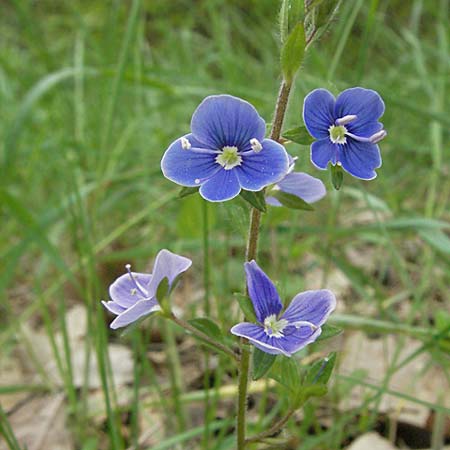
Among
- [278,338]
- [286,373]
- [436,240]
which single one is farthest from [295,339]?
[436,240]

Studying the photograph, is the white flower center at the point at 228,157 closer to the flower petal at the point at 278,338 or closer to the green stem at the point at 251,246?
the green stem at the point at 251,246

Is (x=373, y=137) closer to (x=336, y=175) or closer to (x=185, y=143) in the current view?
(x=336, y=175)

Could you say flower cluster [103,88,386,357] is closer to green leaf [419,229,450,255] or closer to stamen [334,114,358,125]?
stamen [334,114,358,125]

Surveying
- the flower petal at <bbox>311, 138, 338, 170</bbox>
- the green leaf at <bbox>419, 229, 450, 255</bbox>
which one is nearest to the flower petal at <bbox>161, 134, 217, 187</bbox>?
the flower petal at <bbox>311, 138, 338, 170</bbox>

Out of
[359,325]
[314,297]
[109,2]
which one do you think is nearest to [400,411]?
[359,325]

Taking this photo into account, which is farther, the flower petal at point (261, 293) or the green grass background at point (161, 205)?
the green grass background at point (161, 205)

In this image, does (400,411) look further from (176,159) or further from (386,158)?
(386,158)

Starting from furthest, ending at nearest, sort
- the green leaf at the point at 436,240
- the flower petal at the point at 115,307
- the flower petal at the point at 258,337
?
1. the green leaf at the point at 436,240
2. the flower petal at the point at 115,307
3. the flower petal at the point at 258,337

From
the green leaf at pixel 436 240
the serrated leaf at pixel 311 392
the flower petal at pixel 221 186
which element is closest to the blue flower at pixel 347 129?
the flower petal at pixel 221 186
